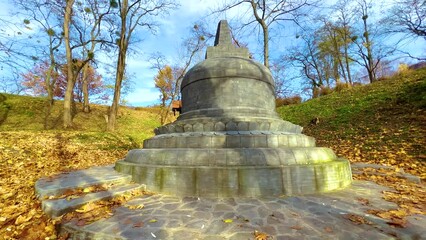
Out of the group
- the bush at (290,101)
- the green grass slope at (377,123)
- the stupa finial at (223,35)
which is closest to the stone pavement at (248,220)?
the green grass slope at (377,123)

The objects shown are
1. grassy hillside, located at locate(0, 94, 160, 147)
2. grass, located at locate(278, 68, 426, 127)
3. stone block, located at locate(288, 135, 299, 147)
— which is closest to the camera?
stone block, located at locate(288, 135, 299, 147)

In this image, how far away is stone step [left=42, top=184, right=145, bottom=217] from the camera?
308 cm

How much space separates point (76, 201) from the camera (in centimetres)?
333

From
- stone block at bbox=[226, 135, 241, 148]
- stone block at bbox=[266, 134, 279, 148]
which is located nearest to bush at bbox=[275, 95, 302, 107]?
stone block at bbox=[266, 134, 279, 148]

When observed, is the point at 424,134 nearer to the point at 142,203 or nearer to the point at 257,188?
the point at 257,188

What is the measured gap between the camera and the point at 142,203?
11.7ft

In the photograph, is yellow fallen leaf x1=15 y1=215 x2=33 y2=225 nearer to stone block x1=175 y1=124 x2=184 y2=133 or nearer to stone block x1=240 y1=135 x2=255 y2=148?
stone block x1=175 y1=124 x2=184 y2=133

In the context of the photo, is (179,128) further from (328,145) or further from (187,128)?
(328,145)

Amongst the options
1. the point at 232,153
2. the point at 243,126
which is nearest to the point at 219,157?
the point at 232,153

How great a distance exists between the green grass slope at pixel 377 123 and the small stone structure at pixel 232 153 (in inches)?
156

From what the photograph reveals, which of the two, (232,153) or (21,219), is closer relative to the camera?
(21,219)

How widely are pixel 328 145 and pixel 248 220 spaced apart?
30.4ft

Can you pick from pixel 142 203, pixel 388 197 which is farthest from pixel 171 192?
pixel 388 197

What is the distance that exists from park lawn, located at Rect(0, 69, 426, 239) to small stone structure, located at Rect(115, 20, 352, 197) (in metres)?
1.26
